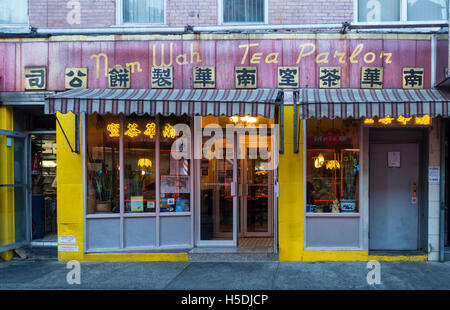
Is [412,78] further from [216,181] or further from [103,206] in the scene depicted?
[103,206]

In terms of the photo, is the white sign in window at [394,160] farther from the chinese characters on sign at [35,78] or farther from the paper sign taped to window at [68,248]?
the chinese characters on sign at [35,78]

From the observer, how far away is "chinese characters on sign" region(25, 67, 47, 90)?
6648mm

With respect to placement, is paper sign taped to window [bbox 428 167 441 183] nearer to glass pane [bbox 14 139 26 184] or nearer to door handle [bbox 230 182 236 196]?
door handle [bbox 230 182 236 196]

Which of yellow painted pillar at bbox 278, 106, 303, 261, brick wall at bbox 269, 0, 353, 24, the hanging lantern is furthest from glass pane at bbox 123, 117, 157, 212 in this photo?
brick wall at bbox 269, 0, 353, 24

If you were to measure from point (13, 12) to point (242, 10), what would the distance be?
4.74 metres

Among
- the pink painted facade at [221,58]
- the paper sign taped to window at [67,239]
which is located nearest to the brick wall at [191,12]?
the pink painted facade at [221,58]

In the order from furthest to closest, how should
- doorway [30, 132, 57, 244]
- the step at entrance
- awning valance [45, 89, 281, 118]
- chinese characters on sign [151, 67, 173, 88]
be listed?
doorway [30, 132, 57, 244]
chinese characters on sign [151, 67, 173, 88]
the step at entrance
awning valance [45, 89, 281, 118]

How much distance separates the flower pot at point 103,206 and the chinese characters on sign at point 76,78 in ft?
7.62

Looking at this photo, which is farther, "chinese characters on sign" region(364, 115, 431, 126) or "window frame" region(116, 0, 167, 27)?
"window frame" region(116, 0, 167, 27)

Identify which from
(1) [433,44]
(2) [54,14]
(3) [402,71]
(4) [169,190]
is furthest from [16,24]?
(1) [433,44]

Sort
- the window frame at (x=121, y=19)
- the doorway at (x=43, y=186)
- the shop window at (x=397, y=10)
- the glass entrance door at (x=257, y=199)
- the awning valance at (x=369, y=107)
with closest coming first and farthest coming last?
1. the awning valance at (x=369, y=107)
2. the shop window at (x=397, y=10)
3. the window frame at (x=121, y=19)
4. the doorway at (x=43, y=186)
5. the glass entrance door at (x=257, y=199)

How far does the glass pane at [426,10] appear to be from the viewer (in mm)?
6738

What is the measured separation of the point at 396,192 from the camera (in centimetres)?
685

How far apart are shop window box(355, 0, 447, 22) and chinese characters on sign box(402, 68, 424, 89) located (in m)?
1.18
